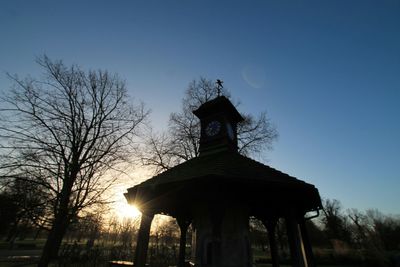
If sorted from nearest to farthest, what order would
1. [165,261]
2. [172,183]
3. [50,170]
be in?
[172,183] < [50,170] < [165,261]

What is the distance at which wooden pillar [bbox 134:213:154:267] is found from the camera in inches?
277

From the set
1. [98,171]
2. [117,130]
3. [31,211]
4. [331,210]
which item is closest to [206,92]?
[117,130]

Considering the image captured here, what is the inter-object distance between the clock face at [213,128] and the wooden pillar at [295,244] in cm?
553

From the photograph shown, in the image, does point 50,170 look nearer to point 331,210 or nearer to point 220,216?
point 220,216

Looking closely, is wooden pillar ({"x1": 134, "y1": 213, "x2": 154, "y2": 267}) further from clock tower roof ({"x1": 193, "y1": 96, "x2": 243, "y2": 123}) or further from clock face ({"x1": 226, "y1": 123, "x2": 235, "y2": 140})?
clock tower roof ({"x1": 193, "y1": 96, "x2": 243, "y2": 123})

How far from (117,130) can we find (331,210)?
2151 inches

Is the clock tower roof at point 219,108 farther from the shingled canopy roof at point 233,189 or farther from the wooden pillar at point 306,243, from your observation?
the wooden pillar at point 306,243

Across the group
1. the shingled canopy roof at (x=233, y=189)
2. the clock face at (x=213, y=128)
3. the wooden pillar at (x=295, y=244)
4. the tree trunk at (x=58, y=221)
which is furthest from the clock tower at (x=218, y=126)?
the tree trunk at (x=58, y=221)

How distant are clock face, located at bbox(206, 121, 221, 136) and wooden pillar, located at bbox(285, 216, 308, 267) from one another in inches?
218

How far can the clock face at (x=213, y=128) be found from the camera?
11734mm

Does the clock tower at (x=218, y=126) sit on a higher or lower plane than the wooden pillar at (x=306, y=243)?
higher

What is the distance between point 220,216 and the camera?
20.4ft

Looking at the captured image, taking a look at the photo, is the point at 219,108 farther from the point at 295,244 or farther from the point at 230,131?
the point at 295,244

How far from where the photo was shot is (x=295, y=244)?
23.5ft
